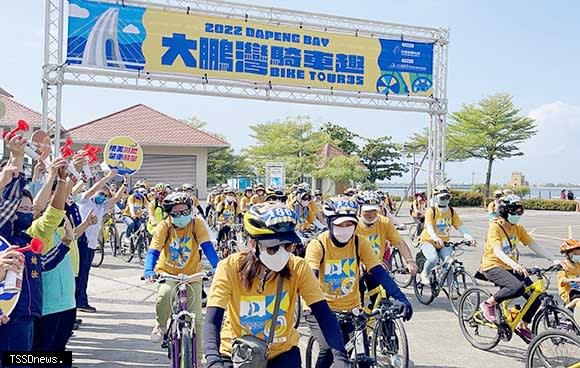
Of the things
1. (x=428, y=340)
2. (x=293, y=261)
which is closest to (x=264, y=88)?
(x=428, y=340)

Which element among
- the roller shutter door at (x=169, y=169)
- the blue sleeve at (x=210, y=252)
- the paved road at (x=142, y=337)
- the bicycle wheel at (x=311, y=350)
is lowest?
the paved road at (x=142, y=337)

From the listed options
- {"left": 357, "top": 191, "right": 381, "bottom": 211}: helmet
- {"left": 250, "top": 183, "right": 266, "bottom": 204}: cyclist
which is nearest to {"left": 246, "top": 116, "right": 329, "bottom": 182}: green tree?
{"left": 250, "top": 183, "right": 266, "bottom": 204}: cyclist

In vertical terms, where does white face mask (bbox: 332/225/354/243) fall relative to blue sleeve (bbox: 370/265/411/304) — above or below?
above

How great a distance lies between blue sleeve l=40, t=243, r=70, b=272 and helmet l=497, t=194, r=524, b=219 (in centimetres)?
466

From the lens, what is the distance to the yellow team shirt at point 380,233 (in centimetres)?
657

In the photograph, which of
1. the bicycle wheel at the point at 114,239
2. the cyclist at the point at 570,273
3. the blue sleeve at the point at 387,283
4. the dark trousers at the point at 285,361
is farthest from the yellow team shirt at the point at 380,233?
the bicycle wheel at the point at 114,239

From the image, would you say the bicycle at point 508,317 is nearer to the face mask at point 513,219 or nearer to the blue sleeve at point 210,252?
the face mask at point 513,219

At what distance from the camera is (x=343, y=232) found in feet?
14.8

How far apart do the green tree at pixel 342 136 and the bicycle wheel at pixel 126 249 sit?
31776 mm

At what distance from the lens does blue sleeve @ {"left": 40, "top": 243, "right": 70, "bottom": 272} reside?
176 inches

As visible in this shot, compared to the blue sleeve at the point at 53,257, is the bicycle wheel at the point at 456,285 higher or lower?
lower

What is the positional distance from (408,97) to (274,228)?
13.1m

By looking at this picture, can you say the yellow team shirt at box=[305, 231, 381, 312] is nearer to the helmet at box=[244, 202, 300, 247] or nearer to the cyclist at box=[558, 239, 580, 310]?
the helmet at box=[244, 202, 300, 247]

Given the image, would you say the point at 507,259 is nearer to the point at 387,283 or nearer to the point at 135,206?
the point at 387,283
